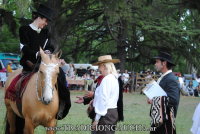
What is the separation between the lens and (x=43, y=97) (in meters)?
8.04

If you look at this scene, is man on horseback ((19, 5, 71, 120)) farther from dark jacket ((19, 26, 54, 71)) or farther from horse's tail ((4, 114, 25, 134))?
horse's tail ((4, 114, 25, 134))

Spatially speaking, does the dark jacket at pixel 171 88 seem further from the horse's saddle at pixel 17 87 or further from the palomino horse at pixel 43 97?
the horse's saddle at pixel 17 87

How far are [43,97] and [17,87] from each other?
1371 millimetres

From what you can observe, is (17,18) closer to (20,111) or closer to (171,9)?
(171,9)

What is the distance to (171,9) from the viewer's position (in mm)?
27547

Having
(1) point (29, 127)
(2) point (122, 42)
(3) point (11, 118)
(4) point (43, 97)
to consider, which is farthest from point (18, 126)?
(2) point (122, 42)

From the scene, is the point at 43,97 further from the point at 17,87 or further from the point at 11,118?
the point at 11,118

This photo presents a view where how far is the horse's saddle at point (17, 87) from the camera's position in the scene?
9.09 meters

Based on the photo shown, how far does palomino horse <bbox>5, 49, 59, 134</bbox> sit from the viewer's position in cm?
803

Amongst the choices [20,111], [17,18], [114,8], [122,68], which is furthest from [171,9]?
[20,111]

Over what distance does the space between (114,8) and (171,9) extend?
214 inches

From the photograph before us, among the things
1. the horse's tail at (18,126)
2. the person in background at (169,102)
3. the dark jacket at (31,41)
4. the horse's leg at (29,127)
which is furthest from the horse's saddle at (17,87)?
the person in background at (169,102)

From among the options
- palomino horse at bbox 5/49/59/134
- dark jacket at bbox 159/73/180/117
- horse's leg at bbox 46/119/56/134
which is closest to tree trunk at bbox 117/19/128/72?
palomino horse at bbox 5/49/59/134

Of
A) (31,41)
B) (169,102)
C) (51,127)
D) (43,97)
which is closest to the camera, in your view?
(169,102)
